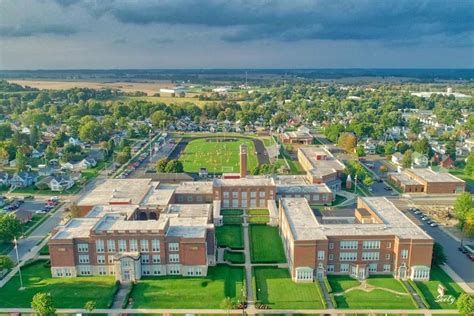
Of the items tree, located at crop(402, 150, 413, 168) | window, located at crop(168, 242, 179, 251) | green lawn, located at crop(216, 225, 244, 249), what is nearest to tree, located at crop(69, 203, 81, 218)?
green lawn, located at crop(216, 225, 244, 249)

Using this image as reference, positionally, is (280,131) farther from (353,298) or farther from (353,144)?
(353,298)

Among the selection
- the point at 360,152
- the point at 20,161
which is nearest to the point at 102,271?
the point at 20,161

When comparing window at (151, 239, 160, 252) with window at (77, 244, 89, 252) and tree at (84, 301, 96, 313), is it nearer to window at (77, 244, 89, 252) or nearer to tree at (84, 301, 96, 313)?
window at (77, 244, 89, 252)

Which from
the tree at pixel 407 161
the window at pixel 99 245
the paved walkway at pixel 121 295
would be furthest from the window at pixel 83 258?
the tree at pixel 407 161

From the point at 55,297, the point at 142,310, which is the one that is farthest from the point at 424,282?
the point at 55,297

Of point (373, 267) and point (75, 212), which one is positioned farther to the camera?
point (75, 212)

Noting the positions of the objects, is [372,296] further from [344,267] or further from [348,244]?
[348,244]
